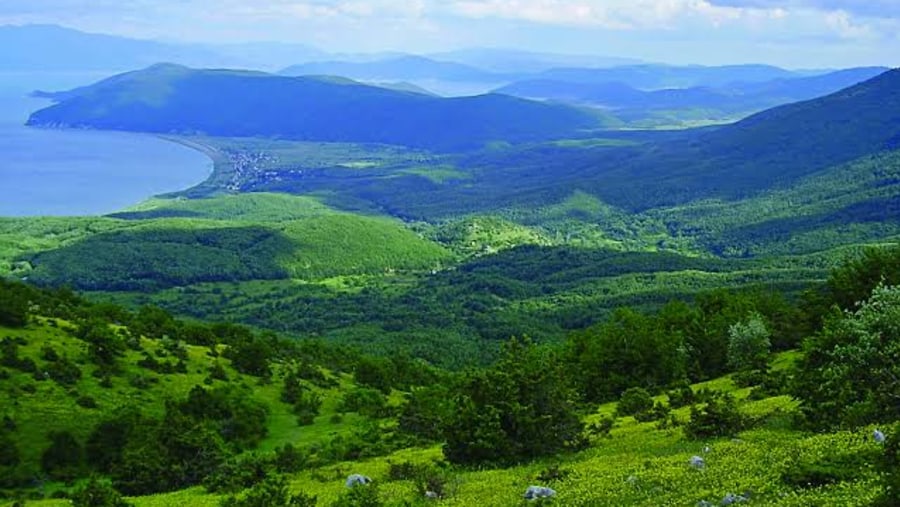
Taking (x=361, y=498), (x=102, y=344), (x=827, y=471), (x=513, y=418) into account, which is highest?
(x=827, y=471)

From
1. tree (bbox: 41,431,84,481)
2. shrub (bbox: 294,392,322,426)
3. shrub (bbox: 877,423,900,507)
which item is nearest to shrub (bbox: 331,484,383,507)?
shrub (bbox: 877,423,900,507)

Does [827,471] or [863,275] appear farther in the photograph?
[863,275]

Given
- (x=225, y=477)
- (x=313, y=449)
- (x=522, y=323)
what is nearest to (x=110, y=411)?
(x=313, y=449)

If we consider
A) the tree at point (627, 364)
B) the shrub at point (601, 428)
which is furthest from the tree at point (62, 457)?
the tree at point (627, 364)

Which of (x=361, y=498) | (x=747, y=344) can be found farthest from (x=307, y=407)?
(x=361, y=498)

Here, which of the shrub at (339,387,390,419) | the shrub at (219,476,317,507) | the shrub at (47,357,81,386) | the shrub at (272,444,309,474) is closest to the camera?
the shrub at (219,476,317,507)

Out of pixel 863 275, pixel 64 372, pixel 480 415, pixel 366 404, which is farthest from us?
pixel 366 404

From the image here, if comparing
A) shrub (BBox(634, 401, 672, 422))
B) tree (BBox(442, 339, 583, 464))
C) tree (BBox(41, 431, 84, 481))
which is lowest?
tree (BBox(41, 431, 84, 481))

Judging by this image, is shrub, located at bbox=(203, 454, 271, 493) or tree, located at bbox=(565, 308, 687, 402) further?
tree, located at bbox=(565, 308, 687, 402)

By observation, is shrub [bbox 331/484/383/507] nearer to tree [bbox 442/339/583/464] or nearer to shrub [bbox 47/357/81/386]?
tree [bbox 442/339/583/464]

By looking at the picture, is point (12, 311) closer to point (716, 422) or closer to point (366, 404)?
point (366, 404)
